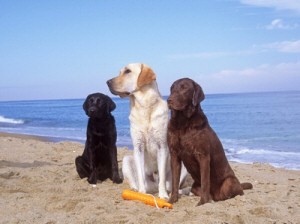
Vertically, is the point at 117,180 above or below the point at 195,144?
below

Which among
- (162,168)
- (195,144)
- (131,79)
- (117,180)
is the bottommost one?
(117,180)

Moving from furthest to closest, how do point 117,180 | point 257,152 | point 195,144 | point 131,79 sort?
point 257,152 < point 117,180 < point 131,79 < point 195,144

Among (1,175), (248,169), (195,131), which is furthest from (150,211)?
(248,169)

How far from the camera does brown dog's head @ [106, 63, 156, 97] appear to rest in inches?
213

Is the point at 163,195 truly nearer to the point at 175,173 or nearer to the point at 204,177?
the point at 175,173

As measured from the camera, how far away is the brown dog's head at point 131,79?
5.42m

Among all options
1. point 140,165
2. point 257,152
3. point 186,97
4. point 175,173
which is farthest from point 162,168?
point 257,152

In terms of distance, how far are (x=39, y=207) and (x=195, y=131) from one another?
190cm

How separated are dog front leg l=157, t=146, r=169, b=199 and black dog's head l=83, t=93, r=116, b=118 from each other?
126cm

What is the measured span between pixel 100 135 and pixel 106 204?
60.0 inches

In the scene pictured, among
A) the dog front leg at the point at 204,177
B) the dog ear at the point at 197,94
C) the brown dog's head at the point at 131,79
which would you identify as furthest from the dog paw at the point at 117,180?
the dog ear at the point at 197,94

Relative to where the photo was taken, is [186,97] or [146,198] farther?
[146,198]

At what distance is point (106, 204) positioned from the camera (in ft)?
16.3

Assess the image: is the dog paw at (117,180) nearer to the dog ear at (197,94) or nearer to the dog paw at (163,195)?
the dog paw at (163,195)
